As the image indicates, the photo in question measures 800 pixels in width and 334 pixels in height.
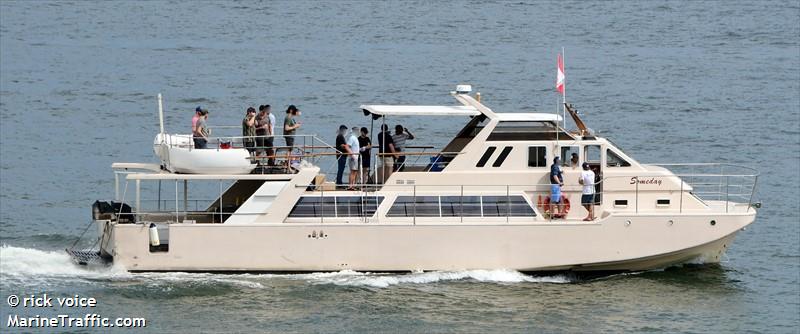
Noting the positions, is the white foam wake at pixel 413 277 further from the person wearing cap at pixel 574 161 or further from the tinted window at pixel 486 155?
the person wearing cap at pixel 574 161

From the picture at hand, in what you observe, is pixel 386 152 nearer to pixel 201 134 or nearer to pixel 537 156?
pixel 537 156

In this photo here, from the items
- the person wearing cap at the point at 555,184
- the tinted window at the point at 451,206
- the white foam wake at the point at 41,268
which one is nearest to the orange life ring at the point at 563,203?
the person wearing cap at the point at 555,184

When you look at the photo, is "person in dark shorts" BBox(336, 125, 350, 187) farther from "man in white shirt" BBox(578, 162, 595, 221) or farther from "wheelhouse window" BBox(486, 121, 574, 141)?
"man in white shirt" BBox(578, 162, 595, 221)

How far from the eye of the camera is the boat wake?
28953mm

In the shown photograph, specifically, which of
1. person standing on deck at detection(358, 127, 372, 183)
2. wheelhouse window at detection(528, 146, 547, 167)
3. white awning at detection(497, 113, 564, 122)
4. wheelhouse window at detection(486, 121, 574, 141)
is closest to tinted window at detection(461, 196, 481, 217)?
wheelhouse window at detection(486, 121, 574, 141)

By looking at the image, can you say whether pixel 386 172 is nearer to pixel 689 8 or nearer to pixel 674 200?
pixel 674 200

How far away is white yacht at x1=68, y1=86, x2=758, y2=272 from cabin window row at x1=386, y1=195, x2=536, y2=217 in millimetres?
21

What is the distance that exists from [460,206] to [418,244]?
1.24 meters

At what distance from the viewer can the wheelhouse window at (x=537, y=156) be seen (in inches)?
1194

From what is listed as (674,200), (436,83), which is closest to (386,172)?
(674,200)

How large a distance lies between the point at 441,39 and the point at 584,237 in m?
39.7

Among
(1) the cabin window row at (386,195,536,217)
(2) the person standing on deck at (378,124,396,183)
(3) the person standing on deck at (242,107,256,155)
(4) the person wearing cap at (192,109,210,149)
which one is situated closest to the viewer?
(4) the person wearing cap at (192,109,210,149)

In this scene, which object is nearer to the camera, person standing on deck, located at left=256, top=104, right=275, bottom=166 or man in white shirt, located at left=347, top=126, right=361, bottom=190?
man in white shirt, located at left=347, top=126, right=361, bottom=190

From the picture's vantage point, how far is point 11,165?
42219mm
